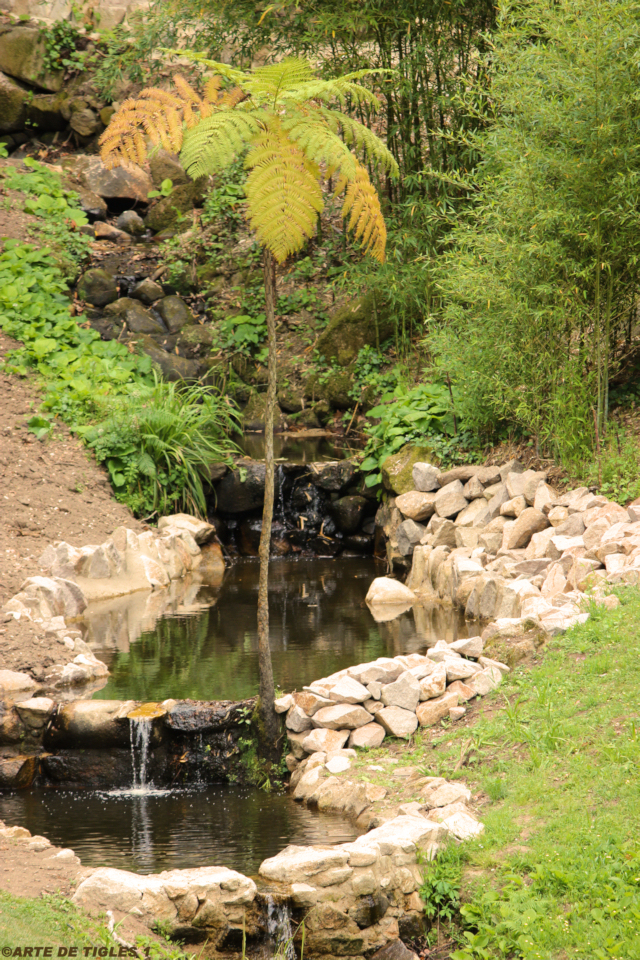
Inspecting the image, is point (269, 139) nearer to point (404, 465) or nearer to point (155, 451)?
point (404, 465)

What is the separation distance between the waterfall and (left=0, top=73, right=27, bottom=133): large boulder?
13.2 m

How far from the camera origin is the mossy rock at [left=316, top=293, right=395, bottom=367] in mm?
11625

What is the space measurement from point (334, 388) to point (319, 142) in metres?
7.90

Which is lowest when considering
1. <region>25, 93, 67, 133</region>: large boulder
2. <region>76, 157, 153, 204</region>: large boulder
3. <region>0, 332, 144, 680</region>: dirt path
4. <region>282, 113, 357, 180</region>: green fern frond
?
<region>0, 332, 144, 680</region>: dirt path

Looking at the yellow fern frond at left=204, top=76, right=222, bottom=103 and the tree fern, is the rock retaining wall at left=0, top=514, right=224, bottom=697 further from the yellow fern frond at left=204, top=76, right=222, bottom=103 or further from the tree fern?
the yellow fern frond at left=204, top=76, right=222, bottom=103

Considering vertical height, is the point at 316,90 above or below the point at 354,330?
above

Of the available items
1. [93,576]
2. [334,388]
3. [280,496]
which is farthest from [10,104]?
[93,576]

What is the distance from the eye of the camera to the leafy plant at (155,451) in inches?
377

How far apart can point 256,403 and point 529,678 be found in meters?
8.07

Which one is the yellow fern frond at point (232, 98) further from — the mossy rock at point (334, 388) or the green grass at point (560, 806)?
the mossy rock at point (334, 388)

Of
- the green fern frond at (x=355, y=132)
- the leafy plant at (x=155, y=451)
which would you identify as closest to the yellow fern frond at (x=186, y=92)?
the green fern frond at (x=355, y=132)

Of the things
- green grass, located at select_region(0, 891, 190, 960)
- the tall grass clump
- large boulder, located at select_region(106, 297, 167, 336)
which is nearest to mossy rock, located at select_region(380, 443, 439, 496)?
the tall grass clump

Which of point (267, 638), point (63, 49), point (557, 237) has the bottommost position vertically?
point (267, 638)

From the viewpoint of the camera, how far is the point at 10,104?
586 inches
